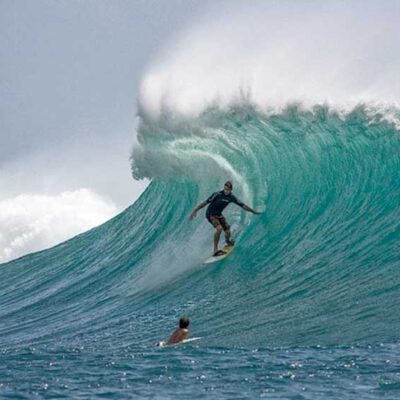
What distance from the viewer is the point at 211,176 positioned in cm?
1861

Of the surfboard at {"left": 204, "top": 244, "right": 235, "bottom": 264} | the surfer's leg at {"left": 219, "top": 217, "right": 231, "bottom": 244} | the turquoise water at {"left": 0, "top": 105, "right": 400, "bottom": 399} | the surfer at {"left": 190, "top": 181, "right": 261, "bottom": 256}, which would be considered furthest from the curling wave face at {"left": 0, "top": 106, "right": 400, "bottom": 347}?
the surfer at {"left": 190, "top": 181, "right": 261, "bottom": 256}

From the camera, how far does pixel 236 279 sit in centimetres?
1371

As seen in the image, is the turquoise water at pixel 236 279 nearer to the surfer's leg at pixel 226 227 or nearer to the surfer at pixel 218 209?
the surfer's leg at pixel 226 227

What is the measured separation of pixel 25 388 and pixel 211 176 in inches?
411

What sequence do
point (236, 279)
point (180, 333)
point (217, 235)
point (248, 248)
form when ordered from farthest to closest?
point (248, 248)
point (217, 235)
point (236, 279)
point (180, 333)

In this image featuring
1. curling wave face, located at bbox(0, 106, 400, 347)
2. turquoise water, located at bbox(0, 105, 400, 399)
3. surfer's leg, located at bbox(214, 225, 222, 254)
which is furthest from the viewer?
surfer's leg, located at bbox(214, 225, 222, 254)

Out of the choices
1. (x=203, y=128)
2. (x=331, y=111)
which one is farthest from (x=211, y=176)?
(x=331, y=111)

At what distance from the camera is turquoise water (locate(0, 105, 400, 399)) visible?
8.80 meters

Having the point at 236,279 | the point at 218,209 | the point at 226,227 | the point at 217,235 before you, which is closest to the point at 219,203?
the point at 218,209

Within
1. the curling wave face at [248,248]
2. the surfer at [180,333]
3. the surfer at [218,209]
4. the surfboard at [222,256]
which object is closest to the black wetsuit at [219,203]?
the surfer at [218,209]

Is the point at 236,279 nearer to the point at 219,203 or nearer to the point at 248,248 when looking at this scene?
the point at 248,248

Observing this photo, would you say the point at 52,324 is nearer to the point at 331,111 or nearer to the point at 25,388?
the point at 25,388

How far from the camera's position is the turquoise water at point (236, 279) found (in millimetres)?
8801

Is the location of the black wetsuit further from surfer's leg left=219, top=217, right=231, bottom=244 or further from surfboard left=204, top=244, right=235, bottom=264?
surfboard left=204, top=244, right=235, bottom=264
